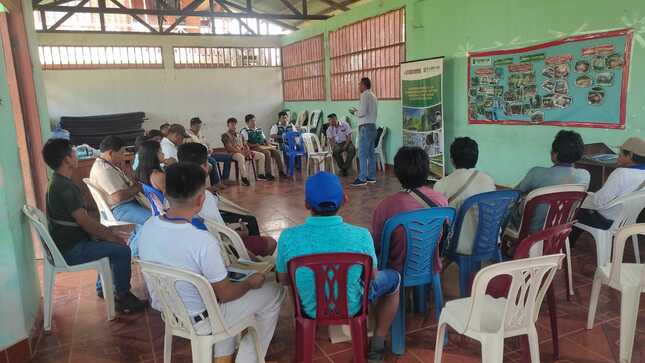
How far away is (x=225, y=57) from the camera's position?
11.9 m

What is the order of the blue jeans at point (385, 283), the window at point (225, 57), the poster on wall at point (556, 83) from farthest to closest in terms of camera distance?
the window at point (225, 57) < the poster on wall at point (556, 83) < the blue jeans at point (385, 283)

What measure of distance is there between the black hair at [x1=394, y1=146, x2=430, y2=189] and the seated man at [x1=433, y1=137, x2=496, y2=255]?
1.28 ft

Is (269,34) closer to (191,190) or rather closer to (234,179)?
(234,179)

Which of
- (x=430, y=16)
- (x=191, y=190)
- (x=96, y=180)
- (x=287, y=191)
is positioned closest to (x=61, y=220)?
(x=96, y=180)

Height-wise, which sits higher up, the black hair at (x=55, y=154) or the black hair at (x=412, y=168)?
the black hair at (x=55, y=154)

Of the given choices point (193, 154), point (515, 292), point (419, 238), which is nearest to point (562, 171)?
point (419, 238)

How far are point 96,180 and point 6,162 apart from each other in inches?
44.3

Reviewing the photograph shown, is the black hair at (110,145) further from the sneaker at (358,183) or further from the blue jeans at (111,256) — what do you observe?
the sneaker at (358,183)

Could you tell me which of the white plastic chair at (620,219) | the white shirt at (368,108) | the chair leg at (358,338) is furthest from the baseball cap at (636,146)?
the white shirt at (368,108)

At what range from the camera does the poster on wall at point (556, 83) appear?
4.45 metres

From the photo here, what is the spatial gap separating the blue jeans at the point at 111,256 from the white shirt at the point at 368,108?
445cm

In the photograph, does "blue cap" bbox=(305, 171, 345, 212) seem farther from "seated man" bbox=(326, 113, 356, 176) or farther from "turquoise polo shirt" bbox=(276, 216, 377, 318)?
"seated man" bbox=(326, 113, 356, 176)

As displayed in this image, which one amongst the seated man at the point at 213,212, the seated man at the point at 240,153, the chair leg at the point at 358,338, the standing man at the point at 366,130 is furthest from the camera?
the seated man at the point at 240,153

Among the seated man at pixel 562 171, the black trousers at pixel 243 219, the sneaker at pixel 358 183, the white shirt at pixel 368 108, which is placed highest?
the white shirt at pixel 368 108
